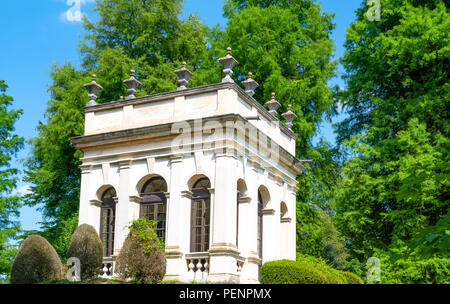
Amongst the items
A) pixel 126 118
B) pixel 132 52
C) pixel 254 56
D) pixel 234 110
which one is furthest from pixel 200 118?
pixel 132 52

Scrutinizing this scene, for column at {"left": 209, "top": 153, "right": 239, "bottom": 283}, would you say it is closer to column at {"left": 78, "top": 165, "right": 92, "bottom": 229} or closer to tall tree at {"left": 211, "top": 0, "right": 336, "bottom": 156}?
column at {"left": 78, "top": 165, "right": 92, "bottom": 229}

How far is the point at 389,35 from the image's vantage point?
26094mm

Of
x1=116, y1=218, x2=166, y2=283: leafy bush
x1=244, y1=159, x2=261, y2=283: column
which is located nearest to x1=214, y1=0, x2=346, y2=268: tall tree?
x1=244, y1=159, x2=261, y2=283: column

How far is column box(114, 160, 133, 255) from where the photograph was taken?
1961 cm

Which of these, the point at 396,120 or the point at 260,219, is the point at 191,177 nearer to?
the point at 260,219

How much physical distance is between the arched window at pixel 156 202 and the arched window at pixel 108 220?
1.20 metres

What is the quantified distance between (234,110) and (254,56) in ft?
33.2

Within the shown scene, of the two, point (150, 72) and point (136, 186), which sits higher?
point (150, 72)

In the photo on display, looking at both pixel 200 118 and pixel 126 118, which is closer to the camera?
pixel 200 118

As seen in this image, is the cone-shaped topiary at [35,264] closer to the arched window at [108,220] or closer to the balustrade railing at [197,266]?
the arched window at [108,220]

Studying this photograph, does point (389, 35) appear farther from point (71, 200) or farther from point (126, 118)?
point (71, 200)

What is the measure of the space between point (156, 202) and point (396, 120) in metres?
11.1

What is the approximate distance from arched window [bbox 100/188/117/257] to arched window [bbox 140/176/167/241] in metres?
1.20
